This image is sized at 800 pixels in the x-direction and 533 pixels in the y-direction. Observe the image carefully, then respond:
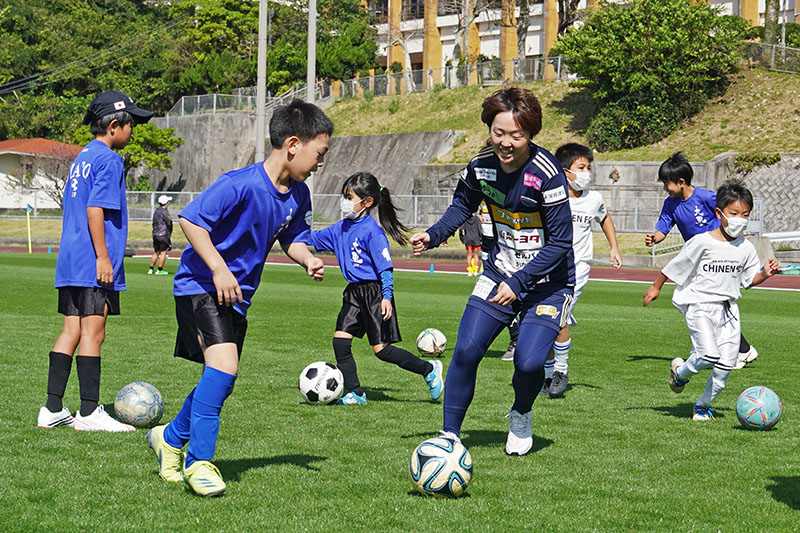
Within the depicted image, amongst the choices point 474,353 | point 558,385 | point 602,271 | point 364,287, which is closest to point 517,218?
point 474,353

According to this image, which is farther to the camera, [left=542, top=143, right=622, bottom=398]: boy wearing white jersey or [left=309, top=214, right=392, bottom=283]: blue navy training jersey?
[left=542, top=143, right=622, bottom=398]: boy wearing white jersey

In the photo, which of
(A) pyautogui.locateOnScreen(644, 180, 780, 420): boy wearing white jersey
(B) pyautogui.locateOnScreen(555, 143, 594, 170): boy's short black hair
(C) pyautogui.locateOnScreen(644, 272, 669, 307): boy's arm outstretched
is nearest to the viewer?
(A) pyautogui.locateOnScreen(644, 180, 780, 420): boy wearing white jersey

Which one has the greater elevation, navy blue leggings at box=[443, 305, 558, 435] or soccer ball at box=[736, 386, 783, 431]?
navy blue leggings at box=[443, 305, 558, 435]

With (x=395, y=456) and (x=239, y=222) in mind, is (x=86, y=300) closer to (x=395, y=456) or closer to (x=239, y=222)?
(x=239, y=222)

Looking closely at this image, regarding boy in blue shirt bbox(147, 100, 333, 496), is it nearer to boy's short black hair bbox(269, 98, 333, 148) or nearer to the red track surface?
boy's short black hair bbox(269, 98, 333, 148)

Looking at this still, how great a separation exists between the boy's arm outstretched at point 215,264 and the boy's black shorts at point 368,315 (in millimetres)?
3049

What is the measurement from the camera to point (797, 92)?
40.9m

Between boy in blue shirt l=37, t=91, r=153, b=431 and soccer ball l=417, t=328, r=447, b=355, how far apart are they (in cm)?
467

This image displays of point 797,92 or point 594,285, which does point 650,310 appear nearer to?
point 594,285

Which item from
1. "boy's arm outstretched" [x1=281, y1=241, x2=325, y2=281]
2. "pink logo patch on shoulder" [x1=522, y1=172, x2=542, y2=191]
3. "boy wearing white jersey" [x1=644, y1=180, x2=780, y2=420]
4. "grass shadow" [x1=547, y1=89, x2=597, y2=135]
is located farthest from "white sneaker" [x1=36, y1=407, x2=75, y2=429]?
"grass shadow" [x1=547, y1=89, x2=597, y2=135]

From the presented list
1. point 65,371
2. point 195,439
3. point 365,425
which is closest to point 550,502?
point 195,439

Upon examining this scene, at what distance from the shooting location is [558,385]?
790 cm

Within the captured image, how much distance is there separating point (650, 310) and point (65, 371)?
12202 mm

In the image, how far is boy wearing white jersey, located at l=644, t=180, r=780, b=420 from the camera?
7.00 m
